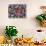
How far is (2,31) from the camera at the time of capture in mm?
2994

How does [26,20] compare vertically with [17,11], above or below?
below

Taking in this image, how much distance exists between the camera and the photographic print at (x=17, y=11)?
9.77 feet

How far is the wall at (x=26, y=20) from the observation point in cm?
297

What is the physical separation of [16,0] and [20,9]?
171mm

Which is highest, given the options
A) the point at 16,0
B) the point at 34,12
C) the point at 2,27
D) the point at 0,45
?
the point at 16,0

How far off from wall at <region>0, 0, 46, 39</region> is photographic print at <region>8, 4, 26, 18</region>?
0.17ft

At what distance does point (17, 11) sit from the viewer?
2988mm

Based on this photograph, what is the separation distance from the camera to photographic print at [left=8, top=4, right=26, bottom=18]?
9.77 ft

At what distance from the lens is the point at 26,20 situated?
9.77 ft

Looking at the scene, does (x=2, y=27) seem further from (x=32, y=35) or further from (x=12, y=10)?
(x=32, y=35)

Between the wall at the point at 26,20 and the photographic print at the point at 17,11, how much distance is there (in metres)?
0.05

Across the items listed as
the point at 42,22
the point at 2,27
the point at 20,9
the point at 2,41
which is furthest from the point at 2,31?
the point at 42,22

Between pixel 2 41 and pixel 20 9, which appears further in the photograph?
pixel 20 9

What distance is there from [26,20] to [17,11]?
0.72 feet
